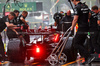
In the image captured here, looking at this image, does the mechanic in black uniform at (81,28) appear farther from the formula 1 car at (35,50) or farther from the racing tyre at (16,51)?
the racing tyre at (16,51)

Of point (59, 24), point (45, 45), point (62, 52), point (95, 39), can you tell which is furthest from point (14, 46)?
point (59, 24)

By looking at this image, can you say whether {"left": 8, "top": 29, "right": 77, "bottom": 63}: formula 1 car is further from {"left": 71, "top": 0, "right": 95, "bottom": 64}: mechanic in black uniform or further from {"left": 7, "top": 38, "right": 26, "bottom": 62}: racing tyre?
{"left": 71, "top": 0, "right": 95, "bottom": 64}: mechanic in black uniform

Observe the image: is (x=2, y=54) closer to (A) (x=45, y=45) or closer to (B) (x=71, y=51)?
(A) (x=45, y=45)

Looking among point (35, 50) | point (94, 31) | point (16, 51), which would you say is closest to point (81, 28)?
point (94, 31)

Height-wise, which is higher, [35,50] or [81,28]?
[81,28]

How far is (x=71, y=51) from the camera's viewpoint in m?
9.38

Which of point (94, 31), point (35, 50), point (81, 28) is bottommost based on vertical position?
point (35, 50)

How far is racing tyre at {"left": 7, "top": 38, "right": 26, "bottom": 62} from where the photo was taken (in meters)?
9.47

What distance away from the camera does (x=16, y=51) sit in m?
9.48

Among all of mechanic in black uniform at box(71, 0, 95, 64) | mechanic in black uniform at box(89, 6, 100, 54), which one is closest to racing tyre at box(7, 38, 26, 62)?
mechanic in black uniform at box(71, 0, 95, 64)

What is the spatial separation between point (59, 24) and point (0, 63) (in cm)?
562

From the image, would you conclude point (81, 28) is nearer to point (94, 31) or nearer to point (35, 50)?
point (94, 31)

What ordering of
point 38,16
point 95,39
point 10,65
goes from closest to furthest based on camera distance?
point 10,65, point 95,39, point 38,16

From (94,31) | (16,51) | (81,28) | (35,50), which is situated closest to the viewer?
(81,28)
